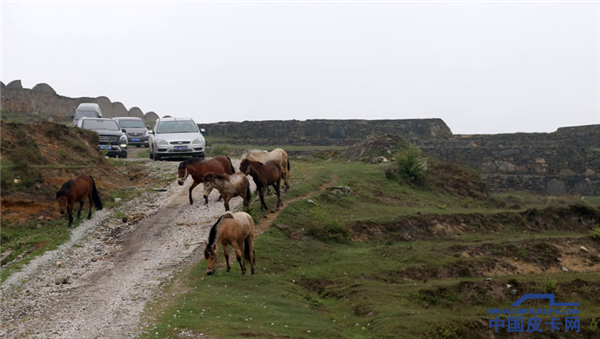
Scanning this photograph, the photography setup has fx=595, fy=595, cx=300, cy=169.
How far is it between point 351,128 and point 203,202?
3956cm

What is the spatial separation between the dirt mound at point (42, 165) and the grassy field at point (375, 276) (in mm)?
7066

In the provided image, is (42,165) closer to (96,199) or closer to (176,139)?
(96,199)

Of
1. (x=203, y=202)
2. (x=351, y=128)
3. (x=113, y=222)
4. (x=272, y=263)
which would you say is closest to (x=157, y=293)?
(x=272, y=263)

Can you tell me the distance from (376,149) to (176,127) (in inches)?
562

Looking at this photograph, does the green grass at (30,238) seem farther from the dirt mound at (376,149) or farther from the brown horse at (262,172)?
the dirt mound at (376,149)

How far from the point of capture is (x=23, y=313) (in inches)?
429

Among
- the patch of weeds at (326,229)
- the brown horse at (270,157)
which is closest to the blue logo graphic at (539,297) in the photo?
the patch of weeds at (326,229)

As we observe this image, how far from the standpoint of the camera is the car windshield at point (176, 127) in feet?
94.8

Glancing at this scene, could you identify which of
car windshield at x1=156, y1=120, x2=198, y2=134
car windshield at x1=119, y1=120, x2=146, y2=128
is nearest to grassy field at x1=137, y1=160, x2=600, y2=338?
car windshield at x1=156, y1=120, x2=198, y2=134

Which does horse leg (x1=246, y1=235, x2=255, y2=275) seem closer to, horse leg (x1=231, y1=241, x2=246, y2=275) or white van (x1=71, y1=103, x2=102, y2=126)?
horse leg (x1=231, y1=241, x2=246, y2=275)

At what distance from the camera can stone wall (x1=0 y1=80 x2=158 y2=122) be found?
5578cm

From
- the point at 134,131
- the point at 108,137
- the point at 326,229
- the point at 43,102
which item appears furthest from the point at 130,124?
the point at 326,229

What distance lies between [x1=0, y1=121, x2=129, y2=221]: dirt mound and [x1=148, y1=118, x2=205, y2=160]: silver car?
2.58 meters

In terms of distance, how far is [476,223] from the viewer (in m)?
23.2
